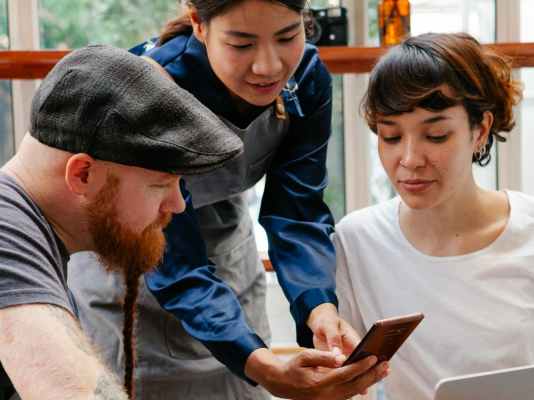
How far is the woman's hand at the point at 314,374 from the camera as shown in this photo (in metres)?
1.26

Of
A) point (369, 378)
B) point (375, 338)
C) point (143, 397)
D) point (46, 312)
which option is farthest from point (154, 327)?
point (46, 312)

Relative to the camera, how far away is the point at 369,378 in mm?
1284

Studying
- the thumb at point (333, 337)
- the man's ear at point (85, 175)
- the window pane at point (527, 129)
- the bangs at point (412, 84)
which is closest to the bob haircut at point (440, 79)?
the bangs at point (412, 84)

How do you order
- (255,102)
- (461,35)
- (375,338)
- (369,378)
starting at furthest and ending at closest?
(461,35), (255,102), (369,378), (375,338)

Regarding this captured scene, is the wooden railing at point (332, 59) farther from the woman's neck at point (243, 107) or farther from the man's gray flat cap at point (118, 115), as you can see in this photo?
the man's gray flat cap at point (118, 115)

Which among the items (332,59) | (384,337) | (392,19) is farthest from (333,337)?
(392,19)

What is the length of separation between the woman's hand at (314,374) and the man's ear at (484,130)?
26.3 inches

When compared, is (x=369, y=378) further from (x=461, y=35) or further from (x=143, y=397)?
(x=461, y=35)

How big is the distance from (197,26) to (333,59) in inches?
40.7

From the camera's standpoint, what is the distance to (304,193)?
Result: 63.0 inches

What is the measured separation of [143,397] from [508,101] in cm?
120

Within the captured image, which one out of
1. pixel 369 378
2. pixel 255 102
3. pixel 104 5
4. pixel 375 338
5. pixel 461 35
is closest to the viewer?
pixel 375 338

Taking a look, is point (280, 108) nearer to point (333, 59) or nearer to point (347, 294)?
point (347, 294)

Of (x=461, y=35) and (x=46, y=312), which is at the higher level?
(x=461, y=35)
